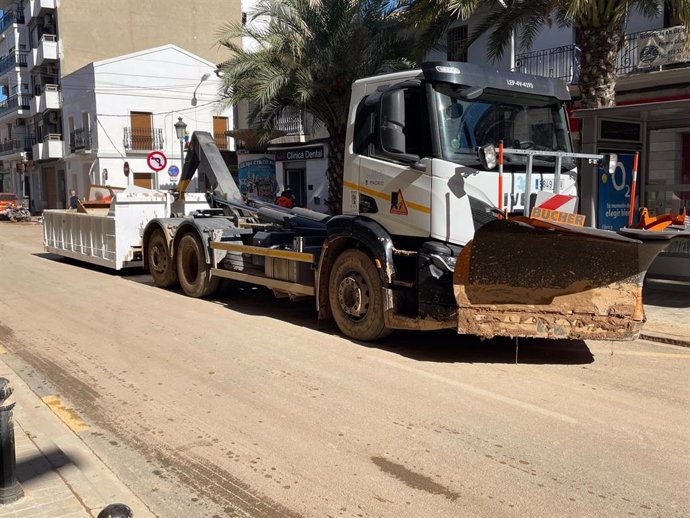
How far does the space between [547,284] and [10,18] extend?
59.4 meters

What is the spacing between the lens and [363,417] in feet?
17.0

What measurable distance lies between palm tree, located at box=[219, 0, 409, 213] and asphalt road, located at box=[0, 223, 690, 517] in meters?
9.48

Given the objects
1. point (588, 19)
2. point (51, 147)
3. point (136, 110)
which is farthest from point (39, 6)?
point (588, 19)

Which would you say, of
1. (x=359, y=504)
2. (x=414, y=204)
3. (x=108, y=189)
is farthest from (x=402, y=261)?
(x=108, y=189)

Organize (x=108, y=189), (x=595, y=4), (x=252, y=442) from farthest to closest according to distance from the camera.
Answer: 1. (x=108, y=189)
2. (x=595, y=4)
3. (x=252, y=442)

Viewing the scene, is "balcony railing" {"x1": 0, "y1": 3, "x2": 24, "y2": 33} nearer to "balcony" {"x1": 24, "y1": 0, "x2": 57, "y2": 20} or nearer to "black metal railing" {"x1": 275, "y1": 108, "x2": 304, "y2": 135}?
"balcony" {"x1": 24, "y1": 0, "x2": 57, "y2": 20}

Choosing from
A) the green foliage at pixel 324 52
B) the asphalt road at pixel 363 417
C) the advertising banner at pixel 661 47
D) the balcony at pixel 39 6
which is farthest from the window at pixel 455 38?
the balcony at pixel 39 6

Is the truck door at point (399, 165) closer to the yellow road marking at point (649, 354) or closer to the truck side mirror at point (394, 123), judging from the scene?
the truck side mirror at point (394, 123)

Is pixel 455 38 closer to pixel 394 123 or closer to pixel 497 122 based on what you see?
pixel 497 122

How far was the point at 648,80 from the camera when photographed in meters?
15.8

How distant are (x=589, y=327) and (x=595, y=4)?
23.8 feet

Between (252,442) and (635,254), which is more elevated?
(635,254)

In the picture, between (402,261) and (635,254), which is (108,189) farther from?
(635,254)

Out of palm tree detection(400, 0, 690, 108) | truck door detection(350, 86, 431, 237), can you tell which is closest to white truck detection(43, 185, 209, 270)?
palm tree detection(400, 0, 690, 108)
